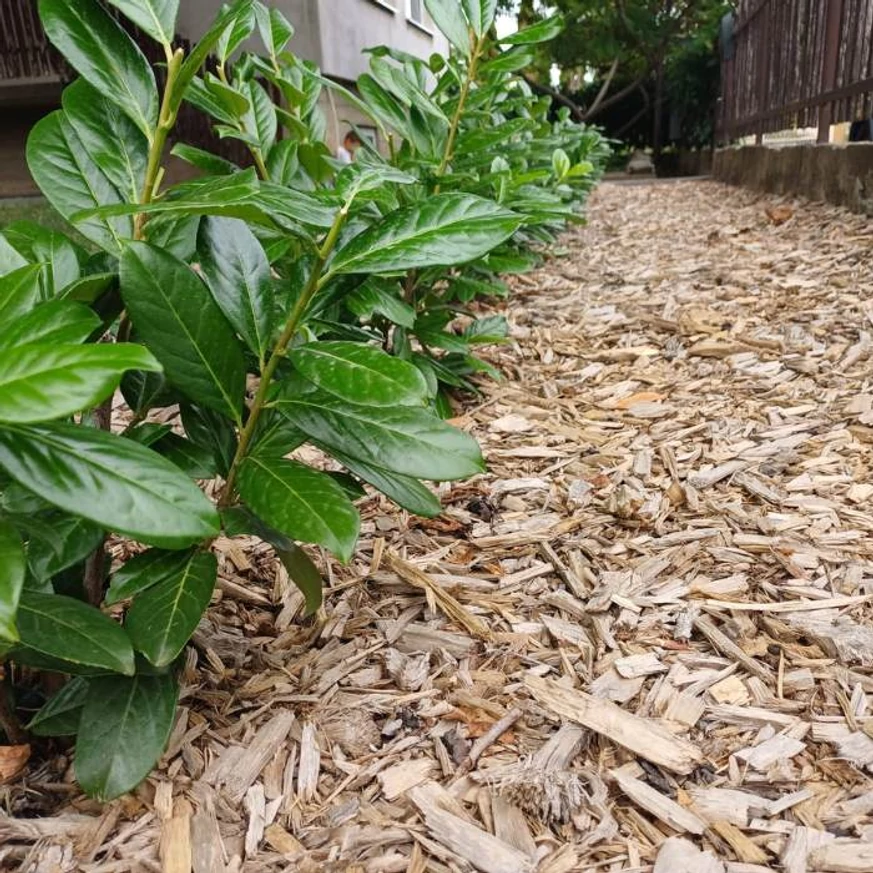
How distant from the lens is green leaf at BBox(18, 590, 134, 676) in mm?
915

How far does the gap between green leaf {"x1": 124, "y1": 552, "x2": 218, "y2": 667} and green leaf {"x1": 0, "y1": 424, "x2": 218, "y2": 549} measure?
0.23 metres

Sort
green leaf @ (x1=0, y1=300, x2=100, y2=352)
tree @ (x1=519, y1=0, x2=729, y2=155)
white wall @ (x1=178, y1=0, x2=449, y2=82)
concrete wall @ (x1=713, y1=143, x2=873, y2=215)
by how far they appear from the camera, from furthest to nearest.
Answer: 1. tree @ (x1=519, y1=0, x2=729, y2=155)
2. white wall @ (x1=178, y1=0, x2=449, y2=82)
3. concrete wall @ (x1=713, y1=143, x2=873, y2=215)
4. green leaf @ (x1=0, y1=300, x2=100, y2=352)

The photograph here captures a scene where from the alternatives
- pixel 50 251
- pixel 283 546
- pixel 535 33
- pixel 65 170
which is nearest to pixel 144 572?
pixel 283 546

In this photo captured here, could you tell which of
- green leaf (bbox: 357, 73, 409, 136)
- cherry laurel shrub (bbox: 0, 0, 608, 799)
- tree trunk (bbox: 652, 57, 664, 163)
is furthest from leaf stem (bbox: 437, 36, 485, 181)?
tree trunk (bbox: 652, 57, 664, 163)

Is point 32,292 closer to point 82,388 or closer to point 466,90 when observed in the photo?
point 82,388

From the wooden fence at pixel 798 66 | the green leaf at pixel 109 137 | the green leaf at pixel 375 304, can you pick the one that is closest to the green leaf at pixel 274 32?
the green leaf at pixel 375 304

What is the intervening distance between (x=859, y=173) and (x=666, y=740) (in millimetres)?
4633

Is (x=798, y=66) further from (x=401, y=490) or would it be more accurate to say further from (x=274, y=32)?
(x=401, y=490)

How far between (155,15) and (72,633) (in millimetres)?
736

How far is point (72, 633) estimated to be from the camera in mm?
938

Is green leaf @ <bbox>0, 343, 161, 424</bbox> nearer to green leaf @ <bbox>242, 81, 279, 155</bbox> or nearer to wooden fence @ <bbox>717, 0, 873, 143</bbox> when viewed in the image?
green leaf @ <bbox>242, 81, 279, 155</bbox>

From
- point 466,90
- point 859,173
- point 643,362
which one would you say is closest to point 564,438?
point 643,362

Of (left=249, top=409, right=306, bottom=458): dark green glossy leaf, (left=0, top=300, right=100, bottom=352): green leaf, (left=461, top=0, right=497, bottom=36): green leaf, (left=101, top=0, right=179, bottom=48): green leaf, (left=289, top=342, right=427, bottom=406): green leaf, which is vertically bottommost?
(left=249, top=409, right=306, bottom=458): dark green glossy leaf

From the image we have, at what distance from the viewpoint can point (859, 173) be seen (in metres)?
4.87
